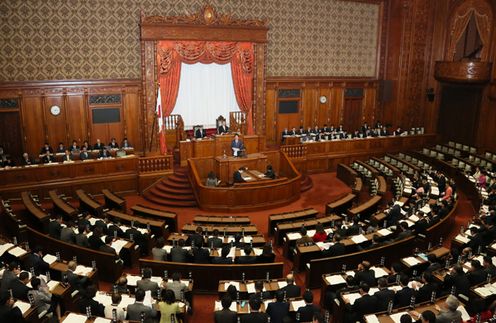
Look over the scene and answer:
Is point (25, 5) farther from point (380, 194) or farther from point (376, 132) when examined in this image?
point (376, 132)

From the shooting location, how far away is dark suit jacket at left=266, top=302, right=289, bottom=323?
647cm

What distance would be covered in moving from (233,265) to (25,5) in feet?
40.3

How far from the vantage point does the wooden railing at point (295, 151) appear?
1689 centimetres

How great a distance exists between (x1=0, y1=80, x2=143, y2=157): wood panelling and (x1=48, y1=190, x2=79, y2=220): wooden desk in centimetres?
366

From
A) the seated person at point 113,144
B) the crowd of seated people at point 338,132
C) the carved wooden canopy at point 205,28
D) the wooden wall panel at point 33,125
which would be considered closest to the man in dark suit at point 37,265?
the seated person at point 113,144

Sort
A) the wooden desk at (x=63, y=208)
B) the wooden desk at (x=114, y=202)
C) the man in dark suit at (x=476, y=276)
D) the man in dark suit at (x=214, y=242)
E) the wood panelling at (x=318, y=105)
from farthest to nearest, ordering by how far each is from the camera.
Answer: the wood panelling at (x=318, y=105)
the wooden desk at (x=114, y=202)
the wooden desk at (x=63, y=208)
the man in dark suit at (x=214, y=242)
the man in dark suit at (x=476, y=276)

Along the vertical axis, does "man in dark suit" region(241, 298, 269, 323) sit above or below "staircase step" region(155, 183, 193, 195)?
below

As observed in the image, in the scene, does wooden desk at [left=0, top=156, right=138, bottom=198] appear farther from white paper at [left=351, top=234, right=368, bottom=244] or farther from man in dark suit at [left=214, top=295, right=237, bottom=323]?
man in dark suit at [left=214, top=295, right=237, bottom=323]

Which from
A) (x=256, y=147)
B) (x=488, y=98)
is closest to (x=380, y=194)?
(x=256, y=147)

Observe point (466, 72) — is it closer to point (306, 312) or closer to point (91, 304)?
point (306, 312)

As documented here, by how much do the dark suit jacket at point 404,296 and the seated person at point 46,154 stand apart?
12.1 m

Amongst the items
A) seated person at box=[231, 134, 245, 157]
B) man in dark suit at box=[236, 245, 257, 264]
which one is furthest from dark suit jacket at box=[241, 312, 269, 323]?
seated person at box=[231, 134, 245, 157]

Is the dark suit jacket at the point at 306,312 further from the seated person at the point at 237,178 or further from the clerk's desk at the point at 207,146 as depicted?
the clerk's desk at the point at 207,146

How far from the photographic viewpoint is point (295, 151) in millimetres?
17125
